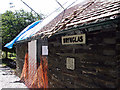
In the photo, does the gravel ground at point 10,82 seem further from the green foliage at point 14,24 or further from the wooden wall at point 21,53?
the green foliage at point 14,24

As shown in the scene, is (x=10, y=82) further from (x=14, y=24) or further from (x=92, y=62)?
(x=14, y=24)

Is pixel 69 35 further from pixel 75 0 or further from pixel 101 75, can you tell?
pixel 75 0

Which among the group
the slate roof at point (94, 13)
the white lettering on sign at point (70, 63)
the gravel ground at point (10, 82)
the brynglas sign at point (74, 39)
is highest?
the slate roof at point (94, 13)

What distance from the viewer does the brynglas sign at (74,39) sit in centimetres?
375

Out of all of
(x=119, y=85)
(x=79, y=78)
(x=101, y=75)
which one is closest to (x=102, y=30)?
(x=101, y=75)

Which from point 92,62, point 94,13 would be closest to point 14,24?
point 94,13

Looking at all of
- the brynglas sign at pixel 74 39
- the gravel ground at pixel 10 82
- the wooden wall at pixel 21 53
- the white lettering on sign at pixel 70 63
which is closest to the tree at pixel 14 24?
the wooden wall at pixel 21 53

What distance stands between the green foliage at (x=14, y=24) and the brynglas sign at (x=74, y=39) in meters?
15.9

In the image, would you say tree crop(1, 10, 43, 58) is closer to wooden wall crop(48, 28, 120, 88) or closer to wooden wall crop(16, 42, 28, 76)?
wooden wall crop(16, 42, 28, 76)

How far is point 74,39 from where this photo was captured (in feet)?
13.2

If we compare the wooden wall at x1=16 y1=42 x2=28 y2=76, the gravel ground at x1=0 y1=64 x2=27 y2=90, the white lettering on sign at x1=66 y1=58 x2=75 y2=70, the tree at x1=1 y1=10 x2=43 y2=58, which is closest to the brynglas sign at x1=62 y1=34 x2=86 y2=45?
the white lettering on sign at x1=66 y1=58 x2=75 y2=70

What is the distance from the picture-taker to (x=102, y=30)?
323 cm

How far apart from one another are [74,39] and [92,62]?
885mm

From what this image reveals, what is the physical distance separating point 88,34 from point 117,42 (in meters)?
0.86
